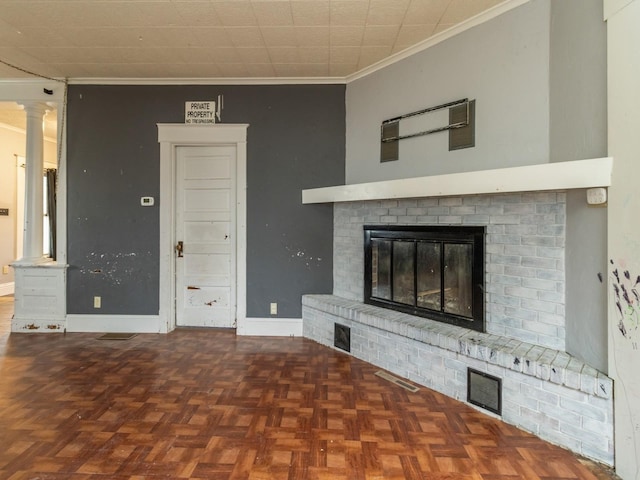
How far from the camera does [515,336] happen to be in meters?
2.32

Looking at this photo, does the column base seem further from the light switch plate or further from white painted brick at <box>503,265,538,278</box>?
the light switch plate

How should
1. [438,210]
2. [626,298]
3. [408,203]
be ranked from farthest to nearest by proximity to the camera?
1. [408,203]
2. [438,210]
3. [626,298]

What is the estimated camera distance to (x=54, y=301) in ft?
12.6

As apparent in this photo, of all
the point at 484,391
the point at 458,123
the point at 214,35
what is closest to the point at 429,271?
the point at 484,391

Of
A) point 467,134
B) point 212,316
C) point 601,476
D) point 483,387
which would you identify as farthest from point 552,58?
point 212,316

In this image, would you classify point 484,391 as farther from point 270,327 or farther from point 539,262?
point 270,327

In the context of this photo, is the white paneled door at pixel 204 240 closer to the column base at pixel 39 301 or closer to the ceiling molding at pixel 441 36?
the column base at pixel 39 301

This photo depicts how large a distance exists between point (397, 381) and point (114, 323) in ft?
9.68

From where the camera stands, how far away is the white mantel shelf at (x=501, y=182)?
5.69 feet

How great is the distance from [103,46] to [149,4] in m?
0.88

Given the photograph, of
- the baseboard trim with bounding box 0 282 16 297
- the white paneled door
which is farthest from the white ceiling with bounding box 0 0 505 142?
the baseboard trim with bounding box 0 282 16 297

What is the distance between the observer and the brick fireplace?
1852 millimetres

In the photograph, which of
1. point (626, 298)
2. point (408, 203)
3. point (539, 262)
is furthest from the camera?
point (408, 203)

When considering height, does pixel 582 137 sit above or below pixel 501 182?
above
